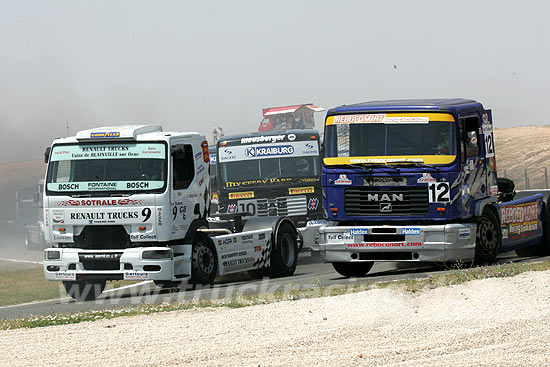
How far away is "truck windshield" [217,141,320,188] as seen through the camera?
2206 centimetres

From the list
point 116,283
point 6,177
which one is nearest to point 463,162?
point 116,283

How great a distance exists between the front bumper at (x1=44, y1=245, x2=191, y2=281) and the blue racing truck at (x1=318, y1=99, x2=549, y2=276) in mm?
2496

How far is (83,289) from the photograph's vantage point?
56.6 feet

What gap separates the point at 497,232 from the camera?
55.5 ft

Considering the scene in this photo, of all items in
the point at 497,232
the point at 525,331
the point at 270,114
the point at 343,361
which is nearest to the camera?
the point at 343,361

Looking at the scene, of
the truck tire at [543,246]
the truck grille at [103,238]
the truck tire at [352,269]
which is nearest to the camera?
the truck grille at [103,238]

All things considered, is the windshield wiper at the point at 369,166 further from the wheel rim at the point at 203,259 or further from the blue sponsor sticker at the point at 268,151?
the blue sponsor sticker at the point at 268,151

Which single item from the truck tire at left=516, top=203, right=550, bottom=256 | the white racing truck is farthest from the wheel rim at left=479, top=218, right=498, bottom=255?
the white racing truck

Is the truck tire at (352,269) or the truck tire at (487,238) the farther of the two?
the truck tire at (352,269)

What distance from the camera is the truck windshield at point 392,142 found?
15484mm

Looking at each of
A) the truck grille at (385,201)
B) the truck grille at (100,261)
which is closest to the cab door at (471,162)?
the truck grille at (385,201)

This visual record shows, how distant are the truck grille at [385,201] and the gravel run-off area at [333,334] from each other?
3.04 metres

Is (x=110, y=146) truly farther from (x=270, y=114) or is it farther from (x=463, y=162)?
(x=270, y=114)

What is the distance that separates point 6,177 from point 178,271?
261 ft
